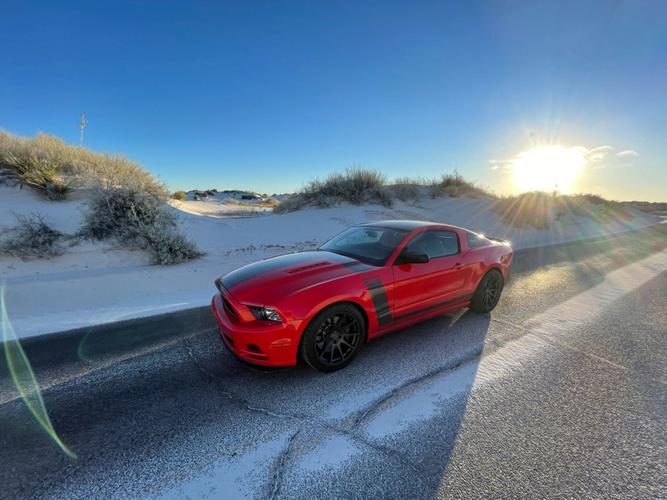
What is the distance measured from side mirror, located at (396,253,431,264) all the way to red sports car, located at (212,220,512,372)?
0.01 meters

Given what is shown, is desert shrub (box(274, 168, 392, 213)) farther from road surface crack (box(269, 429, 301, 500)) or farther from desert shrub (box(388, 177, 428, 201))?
road surface crack (box(269, 429, 301, 500))

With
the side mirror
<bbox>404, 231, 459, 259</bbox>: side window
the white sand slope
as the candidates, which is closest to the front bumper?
the side mirror

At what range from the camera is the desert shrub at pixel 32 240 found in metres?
6.29

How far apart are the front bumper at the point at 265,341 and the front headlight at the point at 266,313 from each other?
41 mm

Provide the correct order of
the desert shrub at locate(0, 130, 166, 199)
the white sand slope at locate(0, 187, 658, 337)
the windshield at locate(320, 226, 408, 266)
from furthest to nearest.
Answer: the desert shrub at locate(0, 130, 166, 199), the white sand slope at locate(0, 187, 658, 337), the windshield at locate(320, 226, 408, 266)

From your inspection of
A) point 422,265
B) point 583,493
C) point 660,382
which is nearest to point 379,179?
point 422,265

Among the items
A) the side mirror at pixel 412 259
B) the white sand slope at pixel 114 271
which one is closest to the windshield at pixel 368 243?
the side mirror at pixel 412 259

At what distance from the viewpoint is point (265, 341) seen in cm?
295

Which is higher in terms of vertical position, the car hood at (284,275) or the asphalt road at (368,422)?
the car hood at (284,275)

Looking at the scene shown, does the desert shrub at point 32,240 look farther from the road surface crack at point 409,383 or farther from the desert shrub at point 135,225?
the road surface crack at point 409,383

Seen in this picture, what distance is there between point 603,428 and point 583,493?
0.81 meters

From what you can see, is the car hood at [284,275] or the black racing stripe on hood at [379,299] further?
the black racing stripe on hood at [379,299]

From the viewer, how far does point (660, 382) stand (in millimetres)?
3191

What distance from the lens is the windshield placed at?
3876 millimetres
